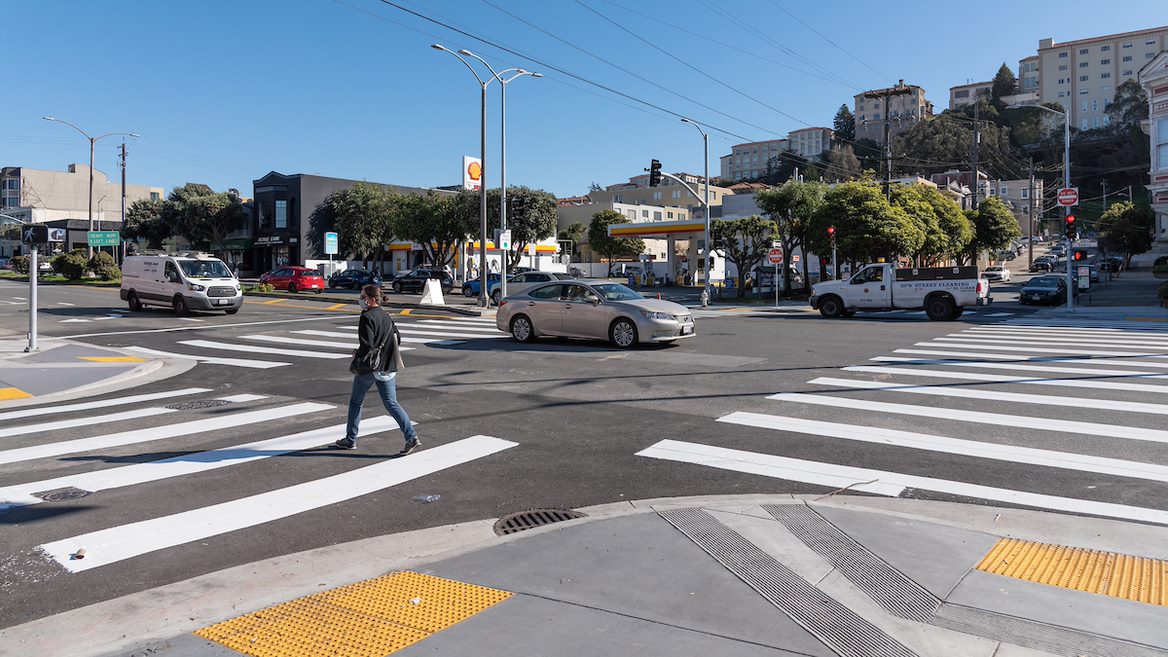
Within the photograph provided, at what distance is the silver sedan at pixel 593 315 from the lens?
52.6 feet

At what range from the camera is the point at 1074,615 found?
402 centimetres

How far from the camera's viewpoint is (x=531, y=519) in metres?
5.80

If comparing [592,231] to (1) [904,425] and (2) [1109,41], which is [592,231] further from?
(2) [1109,41]

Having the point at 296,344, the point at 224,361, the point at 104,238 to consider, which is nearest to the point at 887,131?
the point at 296,344

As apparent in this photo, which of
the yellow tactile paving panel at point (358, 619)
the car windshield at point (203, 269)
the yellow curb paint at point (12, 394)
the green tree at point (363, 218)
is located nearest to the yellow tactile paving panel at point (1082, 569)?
the yellow tactile paving panel at point (358, 619)

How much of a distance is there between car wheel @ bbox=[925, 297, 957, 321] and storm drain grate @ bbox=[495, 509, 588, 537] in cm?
2367

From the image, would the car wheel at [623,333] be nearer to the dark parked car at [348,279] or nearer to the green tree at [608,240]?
the dark parked car at [348,279]

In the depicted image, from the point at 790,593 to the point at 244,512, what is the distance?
4.09 m

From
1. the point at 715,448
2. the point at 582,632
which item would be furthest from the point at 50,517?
the point at 715,448

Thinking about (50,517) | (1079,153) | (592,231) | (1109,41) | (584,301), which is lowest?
(50,517)

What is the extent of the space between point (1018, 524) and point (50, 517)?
278 inches

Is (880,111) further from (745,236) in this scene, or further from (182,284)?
(182,284)

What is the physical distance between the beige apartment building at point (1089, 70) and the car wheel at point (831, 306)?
13991 centimetres

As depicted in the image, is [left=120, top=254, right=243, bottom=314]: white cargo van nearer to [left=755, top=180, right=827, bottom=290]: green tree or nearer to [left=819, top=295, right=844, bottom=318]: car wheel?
[left=819, top=295, right=844, bottom=318]: car wheel
